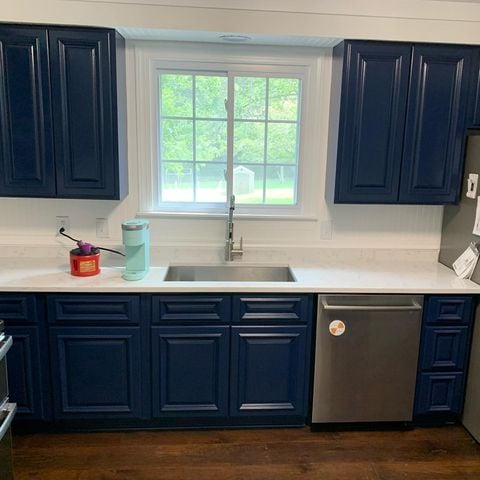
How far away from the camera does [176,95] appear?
2.85m

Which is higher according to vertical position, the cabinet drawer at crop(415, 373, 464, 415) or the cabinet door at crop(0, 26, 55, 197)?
the cabinet door at crop(0, 26, 55, 197)

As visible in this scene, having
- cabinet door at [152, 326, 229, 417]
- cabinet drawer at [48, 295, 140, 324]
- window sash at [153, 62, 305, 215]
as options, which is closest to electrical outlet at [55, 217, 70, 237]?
window sash at [153, 62, 305, 215]

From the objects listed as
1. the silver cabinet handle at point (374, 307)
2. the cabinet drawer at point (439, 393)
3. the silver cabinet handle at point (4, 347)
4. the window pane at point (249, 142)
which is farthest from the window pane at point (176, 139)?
the cabinet drawer at point (439, 393)

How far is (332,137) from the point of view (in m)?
2.75

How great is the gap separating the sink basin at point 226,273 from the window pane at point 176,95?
972 mm

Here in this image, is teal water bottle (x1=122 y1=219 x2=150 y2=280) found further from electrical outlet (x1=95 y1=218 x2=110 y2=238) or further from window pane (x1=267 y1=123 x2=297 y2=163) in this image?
window pane (x1=267 y1=123 x2=297 y2=163)

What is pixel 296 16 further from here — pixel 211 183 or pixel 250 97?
pixel 211 183

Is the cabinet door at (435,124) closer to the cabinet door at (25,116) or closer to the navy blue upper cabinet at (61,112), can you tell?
the navy blue upper cabinet at (61,112)

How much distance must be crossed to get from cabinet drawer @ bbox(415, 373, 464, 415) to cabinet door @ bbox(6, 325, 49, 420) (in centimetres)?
207

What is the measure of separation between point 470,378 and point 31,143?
276cm

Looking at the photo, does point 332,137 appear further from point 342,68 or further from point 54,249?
point 54,249

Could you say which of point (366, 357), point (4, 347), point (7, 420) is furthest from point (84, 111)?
point (366, 357)

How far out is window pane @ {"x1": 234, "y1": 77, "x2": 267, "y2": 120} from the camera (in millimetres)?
2852

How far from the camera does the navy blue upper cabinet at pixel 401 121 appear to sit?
2551 millimetres
